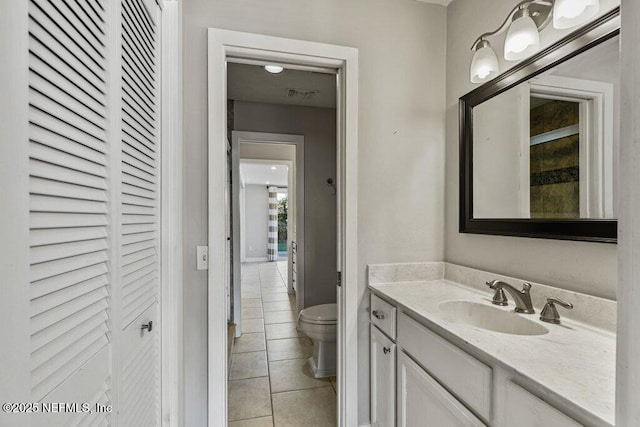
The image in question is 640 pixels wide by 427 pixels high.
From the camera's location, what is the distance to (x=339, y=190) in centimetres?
175

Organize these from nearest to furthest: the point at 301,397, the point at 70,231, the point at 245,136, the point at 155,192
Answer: the point at 70,231 → the point at 155,192 → the point at 301,397 → the point at 245,136

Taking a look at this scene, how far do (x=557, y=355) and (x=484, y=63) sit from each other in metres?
1.27

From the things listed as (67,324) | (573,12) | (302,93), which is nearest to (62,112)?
(67,324)

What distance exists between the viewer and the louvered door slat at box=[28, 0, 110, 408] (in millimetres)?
524

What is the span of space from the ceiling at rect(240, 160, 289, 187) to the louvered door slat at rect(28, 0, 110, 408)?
17.0ft

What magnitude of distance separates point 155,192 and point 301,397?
1750 mm

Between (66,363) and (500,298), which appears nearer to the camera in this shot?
(66,363)

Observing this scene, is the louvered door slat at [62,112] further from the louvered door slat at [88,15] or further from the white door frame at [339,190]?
the white door frame at [339,190]

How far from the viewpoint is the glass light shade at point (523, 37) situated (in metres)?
1.26

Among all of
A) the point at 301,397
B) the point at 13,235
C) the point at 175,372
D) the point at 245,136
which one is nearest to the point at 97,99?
the point at 13,235

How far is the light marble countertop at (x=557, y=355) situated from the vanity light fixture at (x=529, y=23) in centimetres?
108

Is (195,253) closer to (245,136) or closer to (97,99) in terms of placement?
(97,99)

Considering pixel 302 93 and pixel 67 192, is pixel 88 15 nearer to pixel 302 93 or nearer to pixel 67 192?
pixel 67 192

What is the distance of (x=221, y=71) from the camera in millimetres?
1521
